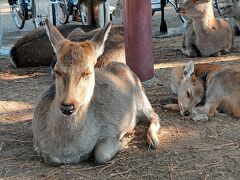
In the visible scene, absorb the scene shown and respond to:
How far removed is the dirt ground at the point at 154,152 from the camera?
186 inches

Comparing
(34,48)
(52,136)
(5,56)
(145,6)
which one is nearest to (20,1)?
(5,56)

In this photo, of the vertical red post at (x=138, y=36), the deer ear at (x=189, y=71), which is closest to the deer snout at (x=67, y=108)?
the deer ear at (x=189, y=71)

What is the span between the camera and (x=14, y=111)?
6750 mm

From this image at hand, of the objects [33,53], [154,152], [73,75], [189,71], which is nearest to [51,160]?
[73,75]

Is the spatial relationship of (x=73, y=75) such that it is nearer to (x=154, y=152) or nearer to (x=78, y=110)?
(x=78, y=110)

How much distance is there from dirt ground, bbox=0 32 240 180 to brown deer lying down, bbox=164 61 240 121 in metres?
0.12

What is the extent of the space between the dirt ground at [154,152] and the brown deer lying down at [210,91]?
12cm

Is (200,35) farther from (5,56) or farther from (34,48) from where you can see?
(5,56)

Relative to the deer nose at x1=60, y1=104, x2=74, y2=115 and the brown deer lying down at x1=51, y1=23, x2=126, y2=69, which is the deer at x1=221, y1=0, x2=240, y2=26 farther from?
the deer nose at x1=60, y1=104, x2=74, y2=115

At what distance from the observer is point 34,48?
9.19 meters

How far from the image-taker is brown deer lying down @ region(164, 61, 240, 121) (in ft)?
19.9

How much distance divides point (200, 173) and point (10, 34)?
32.8ft

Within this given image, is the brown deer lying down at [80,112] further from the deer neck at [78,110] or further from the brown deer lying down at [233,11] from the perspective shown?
the brown deer lying down at [233,11]

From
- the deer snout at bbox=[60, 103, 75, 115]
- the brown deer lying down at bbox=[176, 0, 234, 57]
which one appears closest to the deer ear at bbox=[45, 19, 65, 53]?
the deer snout at bbox=[60, 103, 75, 115]
